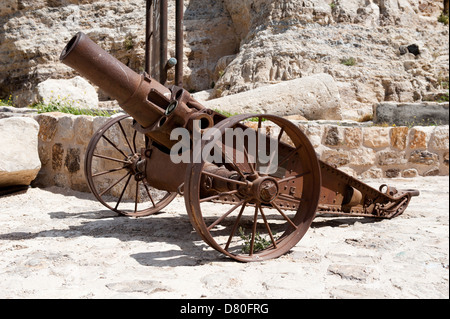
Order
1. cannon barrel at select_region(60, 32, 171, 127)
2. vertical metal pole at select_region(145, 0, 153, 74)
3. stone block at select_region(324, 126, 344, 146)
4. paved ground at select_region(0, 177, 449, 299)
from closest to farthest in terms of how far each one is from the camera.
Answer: paved ground at select_region(0, 177, 449, 299) → cannon barrel at select_region(60, 32, 171, 127) → vertical metal pole at select_region(145, 0, 153, 74) → stone block at select_region(324, 126, 344, 146)

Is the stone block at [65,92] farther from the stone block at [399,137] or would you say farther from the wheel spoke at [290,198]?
the wheel spoke at [290,198]

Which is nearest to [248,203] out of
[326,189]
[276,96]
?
[326,189]

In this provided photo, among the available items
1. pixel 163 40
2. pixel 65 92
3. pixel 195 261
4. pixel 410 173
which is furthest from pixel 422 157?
pixel 65 92

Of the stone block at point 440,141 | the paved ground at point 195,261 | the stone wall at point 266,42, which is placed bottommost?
the paved ground at point 195,261

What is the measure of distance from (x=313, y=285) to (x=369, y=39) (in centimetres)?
1264

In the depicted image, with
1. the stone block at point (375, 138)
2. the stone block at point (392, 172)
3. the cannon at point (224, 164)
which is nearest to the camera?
the cannon at point (224, 164)

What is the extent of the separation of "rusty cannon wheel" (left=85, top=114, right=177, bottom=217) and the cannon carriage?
0.56 meters

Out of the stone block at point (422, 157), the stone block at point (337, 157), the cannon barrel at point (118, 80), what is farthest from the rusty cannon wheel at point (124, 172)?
the stone block at point (422, 157)

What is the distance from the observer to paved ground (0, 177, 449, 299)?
210cm

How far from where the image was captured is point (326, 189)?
3.48 metres

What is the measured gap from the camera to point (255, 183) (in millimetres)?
2750

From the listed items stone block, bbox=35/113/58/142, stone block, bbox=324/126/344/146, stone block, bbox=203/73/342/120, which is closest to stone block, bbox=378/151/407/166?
stone block, bbox=324/126/344/146

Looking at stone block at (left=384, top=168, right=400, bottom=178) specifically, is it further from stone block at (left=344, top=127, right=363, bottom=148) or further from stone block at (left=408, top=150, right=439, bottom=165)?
stone block at (left=344, top=127, right=363, bottom=148)

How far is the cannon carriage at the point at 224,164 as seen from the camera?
270 cm
